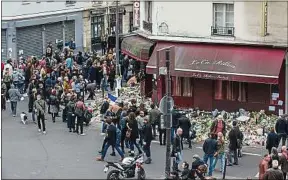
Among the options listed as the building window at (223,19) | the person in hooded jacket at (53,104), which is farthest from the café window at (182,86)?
the person in hooded jacket at (53,104)

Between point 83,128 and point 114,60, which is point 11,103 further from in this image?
point 114,60

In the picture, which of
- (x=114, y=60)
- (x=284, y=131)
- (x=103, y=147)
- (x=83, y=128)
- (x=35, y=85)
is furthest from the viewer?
(x=114, y=60)

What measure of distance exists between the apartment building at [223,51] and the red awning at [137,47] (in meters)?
0.06

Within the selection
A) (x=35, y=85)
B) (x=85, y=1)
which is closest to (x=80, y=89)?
(x=35, y=85)

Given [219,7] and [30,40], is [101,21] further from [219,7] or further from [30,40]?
[219,7]

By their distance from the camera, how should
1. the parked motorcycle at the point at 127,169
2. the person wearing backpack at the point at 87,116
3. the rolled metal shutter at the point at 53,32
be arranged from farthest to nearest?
1. the rolled metal shutter at the point at 53,32
2. the person wearing backpack at the point at 87,116
3. the parked motorcycle at the point at 127,169

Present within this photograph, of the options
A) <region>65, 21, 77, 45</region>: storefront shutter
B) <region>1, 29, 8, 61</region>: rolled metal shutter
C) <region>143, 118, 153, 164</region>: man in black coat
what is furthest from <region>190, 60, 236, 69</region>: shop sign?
<region>65, 21, 77, 45</region>: storefront shutter

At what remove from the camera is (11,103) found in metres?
37.9

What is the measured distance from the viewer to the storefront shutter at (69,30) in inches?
2137

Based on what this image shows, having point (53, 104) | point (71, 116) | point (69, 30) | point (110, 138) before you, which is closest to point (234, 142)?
point (110, 138)

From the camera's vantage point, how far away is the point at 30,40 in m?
52.2

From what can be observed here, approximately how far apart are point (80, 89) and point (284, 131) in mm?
11697

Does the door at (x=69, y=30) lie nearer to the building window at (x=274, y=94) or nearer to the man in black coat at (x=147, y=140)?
the building window at (x=274, y=94)

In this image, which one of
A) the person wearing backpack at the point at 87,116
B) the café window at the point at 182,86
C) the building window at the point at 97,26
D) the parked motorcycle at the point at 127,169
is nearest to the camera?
the parked motorcycle at the point at 127,169
